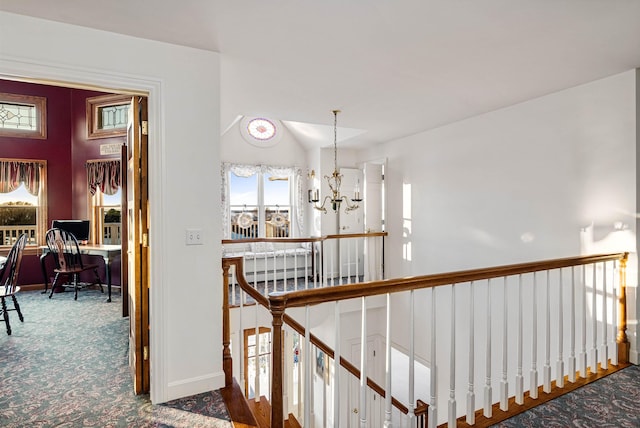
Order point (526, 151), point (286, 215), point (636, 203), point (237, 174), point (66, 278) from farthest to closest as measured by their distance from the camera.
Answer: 1. point (286, 215)
2. point (237, 174)
3. point (66, 278)
4. point (526, 151)
5. point (636, 203)

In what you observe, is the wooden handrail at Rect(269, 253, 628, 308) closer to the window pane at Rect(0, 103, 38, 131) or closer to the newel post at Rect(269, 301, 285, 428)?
the newel post at Rect(269, 301, 285, 428)

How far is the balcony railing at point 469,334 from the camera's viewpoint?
5.70ft

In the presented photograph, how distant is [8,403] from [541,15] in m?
4.17

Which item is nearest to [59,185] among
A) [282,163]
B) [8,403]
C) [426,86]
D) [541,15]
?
Answer: [282,163]

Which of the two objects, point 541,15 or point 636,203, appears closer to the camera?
point 541,15

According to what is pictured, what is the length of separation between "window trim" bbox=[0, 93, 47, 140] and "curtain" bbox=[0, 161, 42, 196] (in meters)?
0.44

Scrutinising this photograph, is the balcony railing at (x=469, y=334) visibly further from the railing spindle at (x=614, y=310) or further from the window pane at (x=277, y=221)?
the window pane at (x=277, y=221)

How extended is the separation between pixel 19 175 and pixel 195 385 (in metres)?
5.35

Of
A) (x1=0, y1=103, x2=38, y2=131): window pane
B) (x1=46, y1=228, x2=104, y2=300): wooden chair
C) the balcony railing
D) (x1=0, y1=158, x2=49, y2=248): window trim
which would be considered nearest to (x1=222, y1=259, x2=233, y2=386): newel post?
the balcony railing

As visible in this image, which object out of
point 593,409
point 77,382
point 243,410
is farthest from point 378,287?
point 77,382

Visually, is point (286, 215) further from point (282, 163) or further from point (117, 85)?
point (117, 85)

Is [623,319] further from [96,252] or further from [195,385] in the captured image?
[96,252]

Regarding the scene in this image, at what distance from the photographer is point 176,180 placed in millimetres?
2363

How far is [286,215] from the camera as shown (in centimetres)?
684
